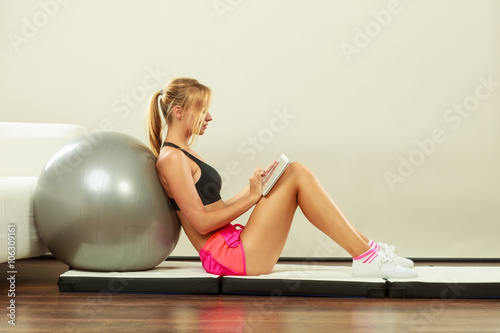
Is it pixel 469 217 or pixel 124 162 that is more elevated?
pixel 124 162

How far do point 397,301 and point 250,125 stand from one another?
1.89 meters

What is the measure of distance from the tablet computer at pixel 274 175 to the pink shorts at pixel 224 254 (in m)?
0.24

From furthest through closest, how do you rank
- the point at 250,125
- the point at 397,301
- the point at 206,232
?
the point at 250,125 → the point at 206,232 → the point at 397,301

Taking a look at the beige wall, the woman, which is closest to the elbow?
the woman

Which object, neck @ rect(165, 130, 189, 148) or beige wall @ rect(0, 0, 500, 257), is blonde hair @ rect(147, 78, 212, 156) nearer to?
neck @ rect(165, 130, 189, 148)

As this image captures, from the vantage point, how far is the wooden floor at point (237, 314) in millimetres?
1941

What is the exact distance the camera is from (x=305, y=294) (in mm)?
2447

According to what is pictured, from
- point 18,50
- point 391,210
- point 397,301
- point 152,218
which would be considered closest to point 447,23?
point 391,210

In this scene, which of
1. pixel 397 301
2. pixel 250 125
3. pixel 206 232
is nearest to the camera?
pixel 397 301

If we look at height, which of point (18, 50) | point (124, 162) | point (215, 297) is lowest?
point (215, 297)

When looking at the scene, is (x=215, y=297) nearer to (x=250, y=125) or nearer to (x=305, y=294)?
(x=305, y=294)

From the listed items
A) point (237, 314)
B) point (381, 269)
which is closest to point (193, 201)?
point (237, 314)

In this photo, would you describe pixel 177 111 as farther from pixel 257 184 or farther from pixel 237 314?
pixel 237 314

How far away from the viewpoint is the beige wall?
3.95 metres
